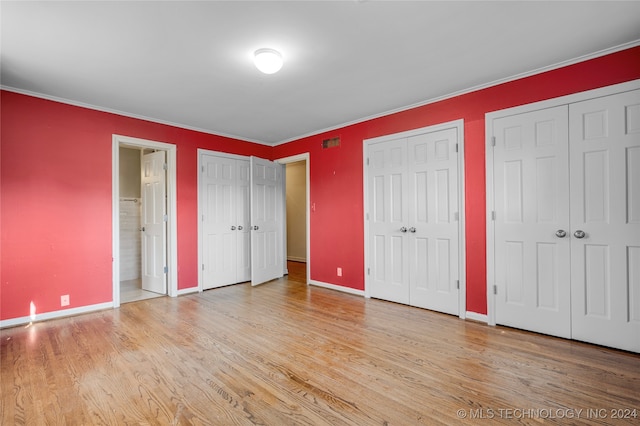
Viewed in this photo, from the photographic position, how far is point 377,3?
1983 mm

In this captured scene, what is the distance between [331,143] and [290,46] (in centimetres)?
241

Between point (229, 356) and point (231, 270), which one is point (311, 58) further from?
point (231, 270)

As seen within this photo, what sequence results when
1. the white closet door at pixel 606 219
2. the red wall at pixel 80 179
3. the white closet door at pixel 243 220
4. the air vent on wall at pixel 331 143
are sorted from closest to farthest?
the white closet door at pixel 606 219
the red wall at pixel 80 179
the air vent on wall at pixel 331 143
the white closet door at pixel 243 220

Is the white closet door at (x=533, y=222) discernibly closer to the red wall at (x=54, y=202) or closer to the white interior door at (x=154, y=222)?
the white interior door at (x=154, y=222)

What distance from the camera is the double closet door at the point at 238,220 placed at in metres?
4.88

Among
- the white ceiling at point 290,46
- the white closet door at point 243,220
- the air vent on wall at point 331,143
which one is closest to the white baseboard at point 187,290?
the white closet door at point 243,220

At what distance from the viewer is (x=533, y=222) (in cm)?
296

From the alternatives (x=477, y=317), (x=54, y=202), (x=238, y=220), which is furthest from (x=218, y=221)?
(x=477, y=317)

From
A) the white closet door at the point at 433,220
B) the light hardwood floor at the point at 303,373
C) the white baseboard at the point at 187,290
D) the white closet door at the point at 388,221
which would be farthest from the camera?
the white baseboard at the point at 187,290

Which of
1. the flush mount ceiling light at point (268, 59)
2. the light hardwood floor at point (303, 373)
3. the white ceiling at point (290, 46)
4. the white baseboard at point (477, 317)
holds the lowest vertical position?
the light hardwood floor at point (303, 373)

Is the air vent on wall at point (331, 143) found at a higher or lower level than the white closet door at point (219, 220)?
higher

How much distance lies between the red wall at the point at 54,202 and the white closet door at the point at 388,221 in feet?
10.9

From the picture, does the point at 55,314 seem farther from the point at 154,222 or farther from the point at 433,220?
the point at 433,220

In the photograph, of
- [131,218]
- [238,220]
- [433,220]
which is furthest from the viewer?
[131,218]
